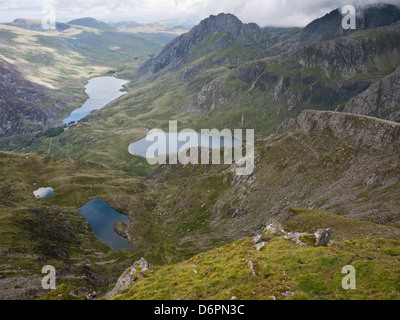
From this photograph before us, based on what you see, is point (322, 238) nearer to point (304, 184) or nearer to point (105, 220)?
point (304, 184)

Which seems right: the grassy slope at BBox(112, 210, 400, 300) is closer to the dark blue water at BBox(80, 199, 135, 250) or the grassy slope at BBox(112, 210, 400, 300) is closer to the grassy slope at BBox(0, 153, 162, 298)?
the grassy slope at BBox(0, 153, 162, 298)

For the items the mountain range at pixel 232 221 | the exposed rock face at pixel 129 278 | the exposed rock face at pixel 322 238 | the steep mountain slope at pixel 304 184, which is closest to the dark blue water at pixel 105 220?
the mountain range at pixel 232 221

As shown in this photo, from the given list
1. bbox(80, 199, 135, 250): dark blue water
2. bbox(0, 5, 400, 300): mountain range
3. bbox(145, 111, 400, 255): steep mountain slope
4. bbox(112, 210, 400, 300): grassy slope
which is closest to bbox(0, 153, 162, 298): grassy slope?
bbox(0, 5, 400, 300): mountain range

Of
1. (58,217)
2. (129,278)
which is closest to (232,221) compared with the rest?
(129,278)
